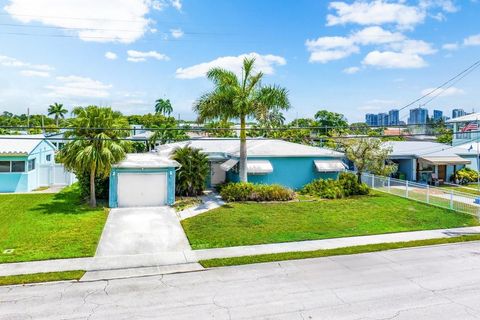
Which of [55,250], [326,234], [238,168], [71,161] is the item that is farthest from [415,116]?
[55,250]

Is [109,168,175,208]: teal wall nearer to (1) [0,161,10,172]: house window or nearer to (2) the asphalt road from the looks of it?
(1) [0,161,10,172]: house window

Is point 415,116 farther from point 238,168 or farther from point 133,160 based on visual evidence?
point 133,160

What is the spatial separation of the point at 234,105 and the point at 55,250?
454 inches

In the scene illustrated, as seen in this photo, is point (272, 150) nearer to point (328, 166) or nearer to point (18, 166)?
point (328, 166)

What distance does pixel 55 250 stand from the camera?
12.5m

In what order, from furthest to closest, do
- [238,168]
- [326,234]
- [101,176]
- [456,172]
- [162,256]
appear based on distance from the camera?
[456,172]
[238,168]
[101,176]
[326,234]
[162,256]

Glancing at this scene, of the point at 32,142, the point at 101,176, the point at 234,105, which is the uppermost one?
the point at 234,105

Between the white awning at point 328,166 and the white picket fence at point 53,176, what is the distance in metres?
17.9

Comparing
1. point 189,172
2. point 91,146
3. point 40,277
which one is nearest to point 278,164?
point 189,172

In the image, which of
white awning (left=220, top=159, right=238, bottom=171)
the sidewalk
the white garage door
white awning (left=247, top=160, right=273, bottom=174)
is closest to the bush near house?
white awning (left=247, top=160, right=273, bottom=174)

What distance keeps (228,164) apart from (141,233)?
33.3 ft

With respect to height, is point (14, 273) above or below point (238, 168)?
below

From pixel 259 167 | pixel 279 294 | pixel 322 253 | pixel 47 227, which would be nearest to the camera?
pixel 279 294

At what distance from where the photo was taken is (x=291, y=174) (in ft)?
81.8
